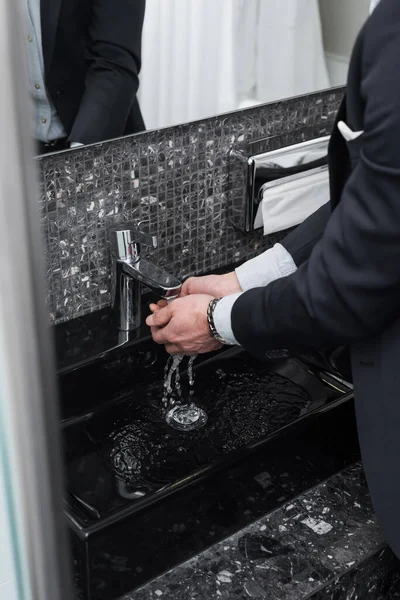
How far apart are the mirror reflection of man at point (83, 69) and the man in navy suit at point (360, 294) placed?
0.30 metres

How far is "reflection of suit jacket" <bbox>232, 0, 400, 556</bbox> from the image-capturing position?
31.3 inches

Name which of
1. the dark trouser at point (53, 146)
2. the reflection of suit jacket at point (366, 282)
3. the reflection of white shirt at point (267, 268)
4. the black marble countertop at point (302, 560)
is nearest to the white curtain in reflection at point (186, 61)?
the dark trouser at point (53, 146)

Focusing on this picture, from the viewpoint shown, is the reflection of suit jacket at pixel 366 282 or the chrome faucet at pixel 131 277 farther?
the chrome faucet at pixel 131 277

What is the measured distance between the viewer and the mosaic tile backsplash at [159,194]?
1178 millimetres

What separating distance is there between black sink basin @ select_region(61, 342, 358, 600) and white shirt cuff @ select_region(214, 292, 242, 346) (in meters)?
0.15

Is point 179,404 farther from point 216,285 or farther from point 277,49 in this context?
point 277,49

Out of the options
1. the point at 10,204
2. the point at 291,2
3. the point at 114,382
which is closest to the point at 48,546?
the point at 10,204

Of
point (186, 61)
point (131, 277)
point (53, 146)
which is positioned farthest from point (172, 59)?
point (131, 277)

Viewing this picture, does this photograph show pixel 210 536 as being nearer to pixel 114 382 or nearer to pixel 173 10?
pixel 114 382

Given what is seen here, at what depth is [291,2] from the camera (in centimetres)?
135

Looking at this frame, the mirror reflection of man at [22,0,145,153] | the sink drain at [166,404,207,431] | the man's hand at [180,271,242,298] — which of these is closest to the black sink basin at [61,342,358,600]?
the sink drain at [166,404,207,431]

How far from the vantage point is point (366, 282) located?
2.83 feet

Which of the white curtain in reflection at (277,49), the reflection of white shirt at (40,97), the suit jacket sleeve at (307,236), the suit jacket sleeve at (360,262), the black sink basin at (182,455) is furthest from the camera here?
the white curtain in reflection at (277,49)

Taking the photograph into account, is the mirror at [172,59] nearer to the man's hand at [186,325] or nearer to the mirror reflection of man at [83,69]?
the mirror reflection of man at [83,69]
